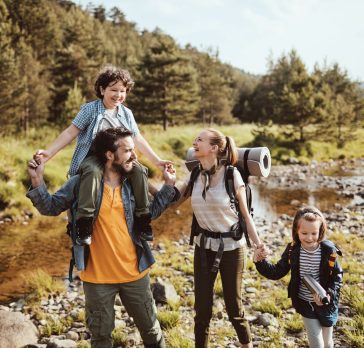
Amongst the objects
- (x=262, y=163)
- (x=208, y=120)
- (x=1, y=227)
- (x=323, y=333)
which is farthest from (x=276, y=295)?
(x=208, y=120)

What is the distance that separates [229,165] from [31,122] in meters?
30.3

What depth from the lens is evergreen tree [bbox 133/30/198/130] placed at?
103 feet

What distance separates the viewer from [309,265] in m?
3.45

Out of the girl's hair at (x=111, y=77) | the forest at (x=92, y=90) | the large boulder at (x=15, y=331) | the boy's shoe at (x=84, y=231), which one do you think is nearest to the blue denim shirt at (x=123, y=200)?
the boy's shoe at (x=84, y=231)

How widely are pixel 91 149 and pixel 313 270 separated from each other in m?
2.33

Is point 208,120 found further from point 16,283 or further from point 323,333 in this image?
point 323,333

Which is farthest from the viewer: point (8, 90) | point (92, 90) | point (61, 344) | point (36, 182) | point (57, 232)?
point (92, 90)

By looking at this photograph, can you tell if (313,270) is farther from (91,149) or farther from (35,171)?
(35,171)

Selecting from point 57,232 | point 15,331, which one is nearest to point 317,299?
point 15,331

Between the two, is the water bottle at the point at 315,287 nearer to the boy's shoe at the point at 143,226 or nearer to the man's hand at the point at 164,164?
the boy's shoe at the point at 143,226

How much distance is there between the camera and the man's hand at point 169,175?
11.2 ft

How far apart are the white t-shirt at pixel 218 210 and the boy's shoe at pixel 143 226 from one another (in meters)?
0.58

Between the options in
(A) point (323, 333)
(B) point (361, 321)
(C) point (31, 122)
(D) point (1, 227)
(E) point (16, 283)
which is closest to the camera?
(A) point (323, 333)

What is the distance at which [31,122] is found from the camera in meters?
30.6
